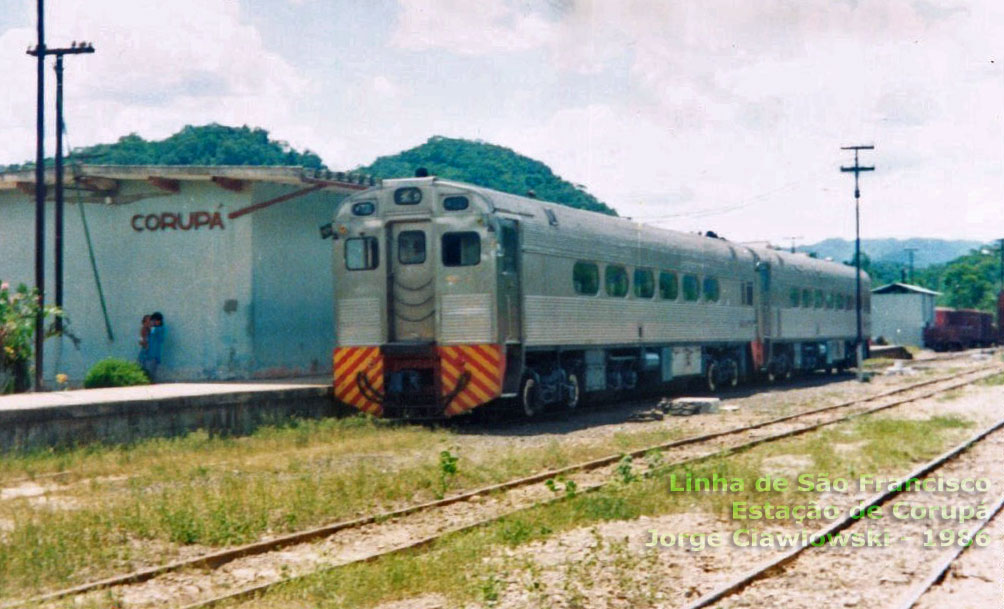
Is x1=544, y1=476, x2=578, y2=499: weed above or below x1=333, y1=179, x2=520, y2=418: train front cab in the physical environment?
below

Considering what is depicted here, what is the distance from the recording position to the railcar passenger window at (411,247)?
17188mm

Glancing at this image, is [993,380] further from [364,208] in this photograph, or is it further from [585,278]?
[364,208]

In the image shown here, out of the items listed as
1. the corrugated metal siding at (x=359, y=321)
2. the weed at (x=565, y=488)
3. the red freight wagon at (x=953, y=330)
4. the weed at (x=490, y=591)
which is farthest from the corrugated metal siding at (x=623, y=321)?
the red freight wagon at (x=953, y=330)

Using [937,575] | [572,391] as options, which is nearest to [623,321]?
[572,391]

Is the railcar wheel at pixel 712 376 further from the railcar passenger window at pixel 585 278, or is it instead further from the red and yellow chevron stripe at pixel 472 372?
the red and yellow chevron stripe at pixel 472 372

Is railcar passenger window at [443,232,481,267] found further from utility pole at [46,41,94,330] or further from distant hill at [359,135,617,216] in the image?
distant hill at [359,135,617,216]

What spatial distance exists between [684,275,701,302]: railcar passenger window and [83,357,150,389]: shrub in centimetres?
1142

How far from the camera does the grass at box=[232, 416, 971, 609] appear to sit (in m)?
7.01

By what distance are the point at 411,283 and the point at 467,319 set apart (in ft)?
3.94

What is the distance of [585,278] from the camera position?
63.1 ft

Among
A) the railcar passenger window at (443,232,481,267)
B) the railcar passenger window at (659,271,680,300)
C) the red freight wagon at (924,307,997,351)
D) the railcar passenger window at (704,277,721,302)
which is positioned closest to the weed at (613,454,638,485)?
the railcar passenger window at (443,232,481,267)

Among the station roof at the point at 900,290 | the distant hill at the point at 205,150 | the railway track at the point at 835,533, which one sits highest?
the distant hill at the point at 205,150

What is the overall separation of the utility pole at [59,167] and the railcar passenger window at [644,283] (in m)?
11.0

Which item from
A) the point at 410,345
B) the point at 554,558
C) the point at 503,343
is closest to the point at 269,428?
the point at 410,345
